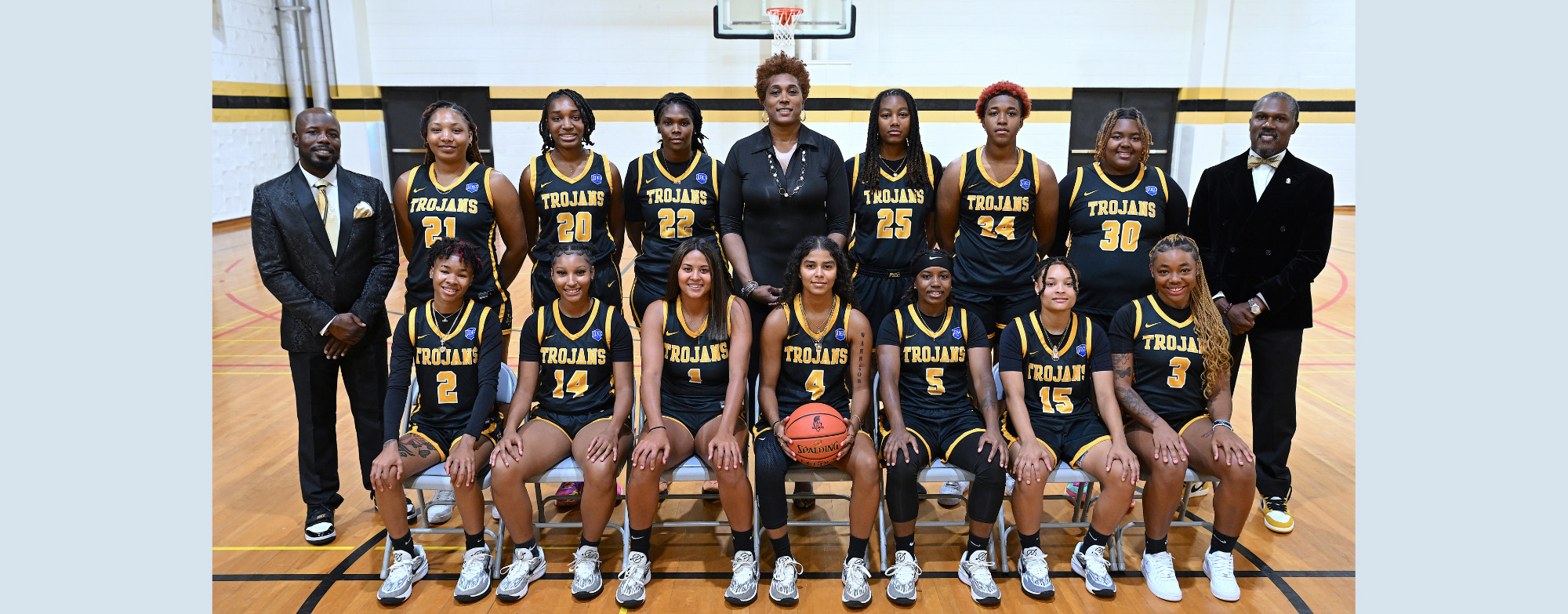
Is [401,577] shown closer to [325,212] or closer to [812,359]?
[325,212]

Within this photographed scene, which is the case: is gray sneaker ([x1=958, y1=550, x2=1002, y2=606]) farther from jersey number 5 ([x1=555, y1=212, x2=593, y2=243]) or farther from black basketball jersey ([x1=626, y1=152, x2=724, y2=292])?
jersey number 5 ([x1=555, y1=212, x2=593, y2=243])

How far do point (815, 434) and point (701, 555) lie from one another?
0.83m

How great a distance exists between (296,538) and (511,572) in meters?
1.21

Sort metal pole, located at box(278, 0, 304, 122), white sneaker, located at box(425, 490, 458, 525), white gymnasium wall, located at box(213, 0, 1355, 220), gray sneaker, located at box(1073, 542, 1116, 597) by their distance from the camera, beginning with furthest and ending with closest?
1. white gymnasium wall, located at box(213, 0, 1355, 220)
2. metal pole, located at box(278, 0, 304, 122)
3. white sneaker, located at box(425, 490, 458, 525)
4. gray sneaker, located at box(1073, 542, 1116, 597)

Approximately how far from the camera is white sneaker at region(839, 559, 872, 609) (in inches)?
117

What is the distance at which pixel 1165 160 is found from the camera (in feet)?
43.6

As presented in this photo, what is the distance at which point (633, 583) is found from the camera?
304 centimetres

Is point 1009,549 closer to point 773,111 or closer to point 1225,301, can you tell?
point 1225,301

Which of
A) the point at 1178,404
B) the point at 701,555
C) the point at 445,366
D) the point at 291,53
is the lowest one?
the point at 701,555

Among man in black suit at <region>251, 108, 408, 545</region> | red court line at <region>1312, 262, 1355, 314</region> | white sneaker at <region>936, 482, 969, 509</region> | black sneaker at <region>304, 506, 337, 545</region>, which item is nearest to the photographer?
man in black suit at <region>251, 108, 408, 545</region>

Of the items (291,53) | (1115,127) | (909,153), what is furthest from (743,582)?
(291,53)

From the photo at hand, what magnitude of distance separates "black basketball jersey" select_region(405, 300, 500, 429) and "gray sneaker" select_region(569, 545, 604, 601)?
2.31ft

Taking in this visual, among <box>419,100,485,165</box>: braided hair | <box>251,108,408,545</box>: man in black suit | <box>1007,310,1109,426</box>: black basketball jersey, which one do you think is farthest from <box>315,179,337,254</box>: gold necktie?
<box>1007,310,1109,426</box>: black basketball jersey

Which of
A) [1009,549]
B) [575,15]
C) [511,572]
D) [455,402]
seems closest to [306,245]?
[455,402]
